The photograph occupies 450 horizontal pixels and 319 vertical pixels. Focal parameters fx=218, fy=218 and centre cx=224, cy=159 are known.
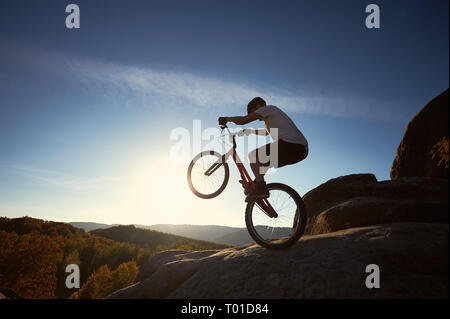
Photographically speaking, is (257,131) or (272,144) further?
(257,131)

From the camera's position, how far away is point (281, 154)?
16.6 feet

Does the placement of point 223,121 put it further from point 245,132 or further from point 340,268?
point 340,268

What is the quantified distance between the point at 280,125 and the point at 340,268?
3.08m

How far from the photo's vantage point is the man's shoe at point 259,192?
17.6 ft

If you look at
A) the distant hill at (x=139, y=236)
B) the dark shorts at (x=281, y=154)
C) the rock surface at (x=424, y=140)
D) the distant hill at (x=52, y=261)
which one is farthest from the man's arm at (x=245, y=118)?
the distant hill at (x=139, y=236)

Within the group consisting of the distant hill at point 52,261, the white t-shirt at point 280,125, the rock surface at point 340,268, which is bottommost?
the distant hill at point 52,261

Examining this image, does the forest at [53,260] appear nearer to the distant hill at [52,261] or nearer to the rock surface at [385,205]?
the distant hill at [52,261]

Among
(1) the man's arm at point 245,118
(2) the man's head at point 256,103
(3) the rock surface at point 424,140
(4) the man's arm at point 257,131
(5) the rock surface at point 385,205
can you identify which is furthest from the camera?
(3) the rock surface at point 424,140

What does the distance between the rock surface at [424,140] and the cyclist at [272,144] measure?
7480 millimetres

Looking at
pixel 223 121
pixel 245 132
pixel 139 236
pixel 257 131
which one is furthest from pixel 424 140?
pixel 139 236
